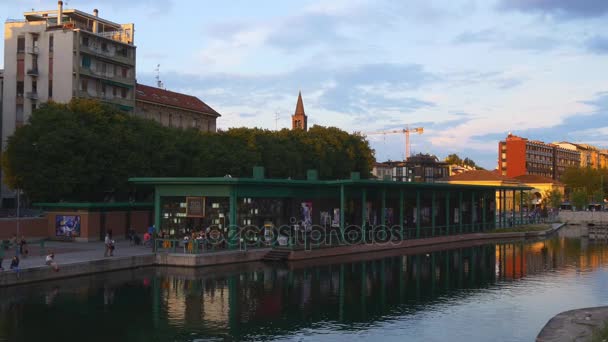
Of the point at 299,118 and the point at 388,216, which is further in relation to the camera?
the point at 299,118

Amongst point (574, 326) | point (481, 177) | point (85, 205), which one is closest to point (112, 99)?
point (85, 205)

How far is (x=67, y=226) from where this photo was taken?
187 feet

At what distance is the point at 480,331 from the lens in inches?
1057

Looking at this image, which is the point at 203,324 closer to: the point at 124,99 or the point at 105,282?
the point at 105,282

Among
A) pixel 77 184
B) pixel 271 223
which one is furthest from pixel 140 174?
pixel 271 223

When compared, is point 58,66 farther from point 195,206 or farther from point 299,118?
point 299,118

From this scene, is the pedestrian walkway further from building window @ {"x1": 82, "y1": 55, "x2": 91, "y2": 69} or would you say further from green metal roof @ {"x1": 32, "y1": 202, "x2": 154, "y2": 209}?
building window @ {"x1": 82, "y1": 55, "x2": 91, "y2": 69}

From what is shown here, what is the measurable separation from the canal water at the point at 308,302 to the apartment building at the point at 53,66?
53355mm

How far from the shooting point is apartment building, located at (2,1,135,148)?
88812 mm

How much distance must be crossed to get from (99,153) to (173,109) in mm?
48468

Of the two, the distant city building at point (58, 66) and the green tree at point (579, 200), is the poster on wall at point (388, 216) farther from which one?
the green tree at point (579, 200)

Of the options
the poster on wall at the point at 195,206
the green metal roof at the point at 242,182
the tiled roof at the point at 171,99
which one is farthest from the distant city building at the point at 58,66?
the poster on wall at the point at 195,206

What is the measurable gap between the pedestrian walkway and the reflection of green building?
3939 mm

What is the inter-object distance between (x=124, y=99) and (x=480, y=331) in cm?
7948
